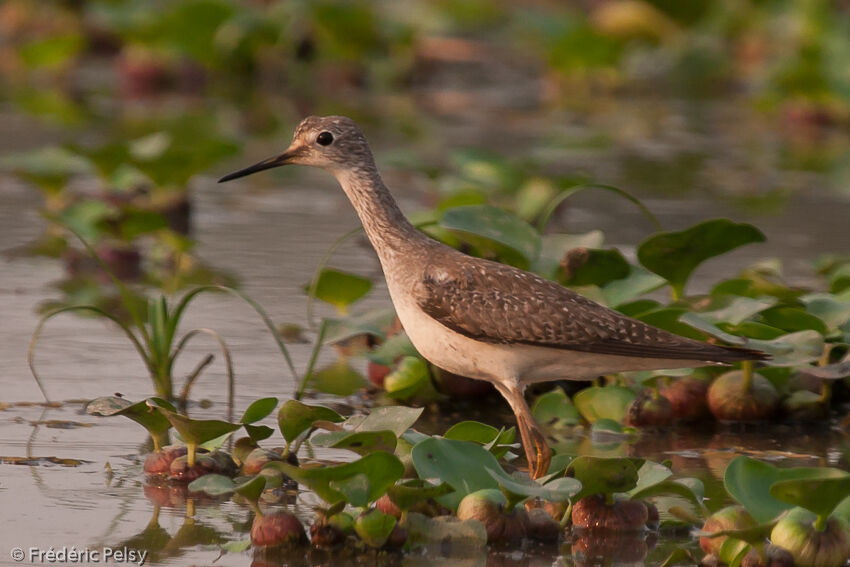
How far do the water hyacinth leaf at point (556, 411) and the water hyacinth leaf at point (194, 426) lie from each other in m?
1.90

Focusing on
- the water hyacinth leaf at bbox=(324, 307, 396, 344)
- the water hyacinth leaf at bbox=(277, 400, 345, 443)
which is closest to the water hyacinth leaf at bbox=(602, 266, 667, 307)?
the water hyacinth leaf at bbox=(324, 307, 396, 344)

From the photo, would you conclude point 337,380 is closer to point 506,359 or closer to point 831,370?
point 506,359

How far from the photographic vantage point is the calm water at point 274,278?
5.51 metres

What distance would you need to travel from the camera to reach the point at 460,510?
17.4 ft

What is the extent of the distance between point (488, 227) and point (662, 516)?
218 centimetres

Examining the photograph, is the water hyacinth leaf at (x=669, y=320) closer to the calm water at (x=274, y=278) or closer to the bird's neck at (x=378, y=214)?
the calm water at (x=274, y=278)

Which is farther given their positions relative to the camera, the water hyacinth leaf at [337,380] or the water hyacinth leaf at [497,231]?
the water hyacinth leaf at [337,380]

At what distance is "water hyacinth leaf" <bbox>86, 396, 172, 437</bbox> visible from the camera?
5676 millimetres

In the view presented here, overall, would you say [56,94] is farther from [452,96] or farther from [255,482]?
[255,482]

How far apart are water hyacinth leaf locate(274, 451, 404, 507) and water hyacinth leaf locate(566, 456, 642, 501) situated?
67 cm

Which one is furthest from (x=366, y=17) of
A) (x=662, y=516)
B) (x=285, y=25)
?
(x=662, y=516)

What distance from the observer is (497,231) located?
748 centimetres

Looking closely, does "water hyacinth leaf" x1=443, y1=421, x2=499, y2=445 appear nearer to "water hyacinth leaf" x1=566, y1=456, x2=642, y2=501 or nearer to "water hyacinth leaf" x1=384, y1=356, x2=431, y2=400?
"water hyacinth leaf" x1=566, y1=456, x2=642, y2=501

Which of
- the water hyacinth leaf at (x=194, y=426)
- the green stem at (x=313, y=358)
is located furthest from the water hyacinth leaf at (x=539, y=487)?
the green stem at (x=313, y=358)
